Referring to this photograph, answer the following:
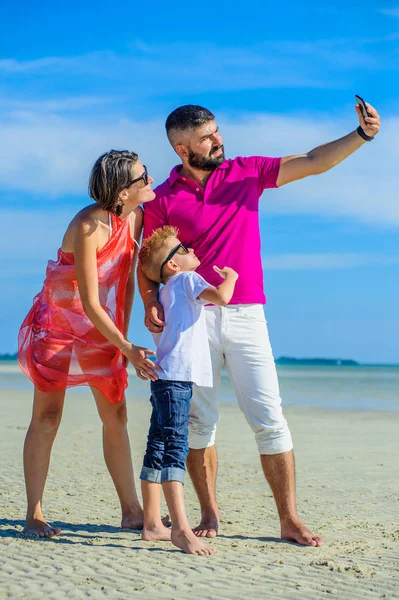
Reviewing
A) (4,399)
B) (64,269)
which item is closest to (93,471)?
(64,269)

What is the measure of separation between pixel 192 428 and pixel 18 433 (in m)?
5.94

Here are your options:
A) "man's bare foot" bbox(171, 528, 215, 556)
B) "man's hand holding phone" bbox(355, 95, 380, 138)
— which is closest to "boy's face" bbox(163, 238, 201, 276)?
"man's hand holding phone" bbox(355, 95, 380, 138)

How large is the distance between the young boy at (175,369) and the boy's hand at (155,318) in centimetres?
3

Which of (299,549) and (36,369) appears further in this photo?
(36,369)

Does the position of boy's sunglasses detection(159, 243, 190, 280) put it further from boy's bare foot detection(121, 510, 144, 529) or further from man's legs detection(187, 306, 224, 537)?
boy's bare foot detection(121, 510, 144, 529)

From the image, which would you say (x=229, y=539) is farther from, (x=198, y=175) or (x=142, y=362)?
(x=198, y=175)

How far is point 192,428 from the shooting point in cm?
504

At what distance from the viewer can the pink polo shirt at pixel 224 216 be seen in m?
4.94

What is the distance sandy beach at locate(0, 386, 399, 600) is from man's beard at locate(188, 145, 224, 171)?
7.52 feet

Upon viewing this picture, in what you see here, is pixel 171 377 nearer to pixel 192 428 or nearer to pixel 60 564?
pixel 192 428

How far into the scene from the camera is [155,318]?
4602 mm

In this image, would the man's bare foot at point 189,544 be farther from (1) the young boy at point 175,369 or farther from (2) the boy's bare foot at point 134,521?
(2) the boy's bare foot at point 134,521

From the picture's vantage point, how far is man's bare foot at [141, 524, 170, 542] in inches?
184

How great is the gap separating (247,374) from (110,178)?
1441mm
